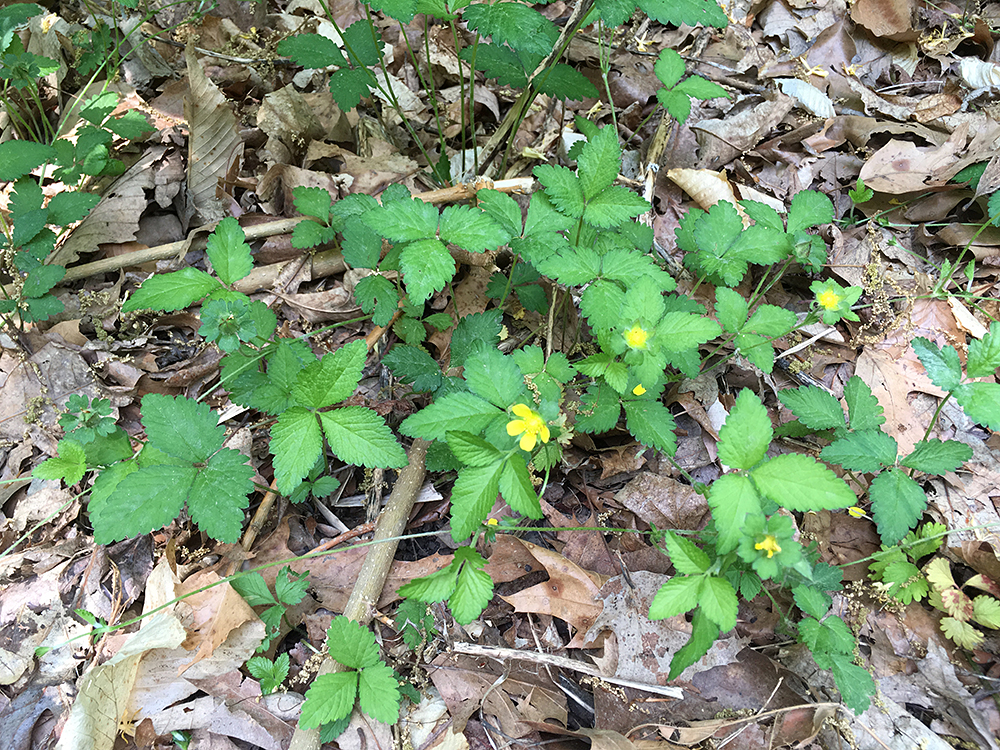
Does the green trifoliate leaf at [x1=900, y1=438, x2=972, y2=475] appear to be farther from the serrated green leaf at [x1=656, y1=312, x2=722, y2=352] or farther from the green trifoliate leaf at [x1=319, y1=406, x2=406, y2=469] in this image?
the green trifoliate leaf at [x1=319, y1=406, x2=406, y2=469]

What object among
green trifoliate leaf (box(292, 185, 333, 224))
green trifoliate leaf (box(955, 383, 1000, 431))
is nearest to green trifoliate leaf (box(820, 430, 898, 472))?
green trifoliate leaf (box(955, 383, 1000, 431))

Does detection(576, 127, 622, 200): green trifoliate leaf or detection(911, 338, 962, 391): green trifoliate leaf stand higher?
detection(576, 127, 622, 200): green trifoliate leaf

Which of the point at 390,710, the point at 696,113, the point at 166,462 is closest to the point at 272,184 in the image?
the point at 166,462

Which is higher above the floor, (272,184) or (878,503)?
(272,184)

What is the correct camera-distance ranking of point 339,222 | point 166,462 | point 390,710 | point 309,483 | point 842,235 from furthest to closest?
point 842,235 → point 339,222 → point 309,483 → point 166,462 → point 390,710

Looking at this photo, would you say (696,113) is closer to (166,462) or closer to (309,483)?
(309,483)

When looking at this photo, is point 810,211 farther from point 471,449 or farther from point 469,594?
point 469,594
